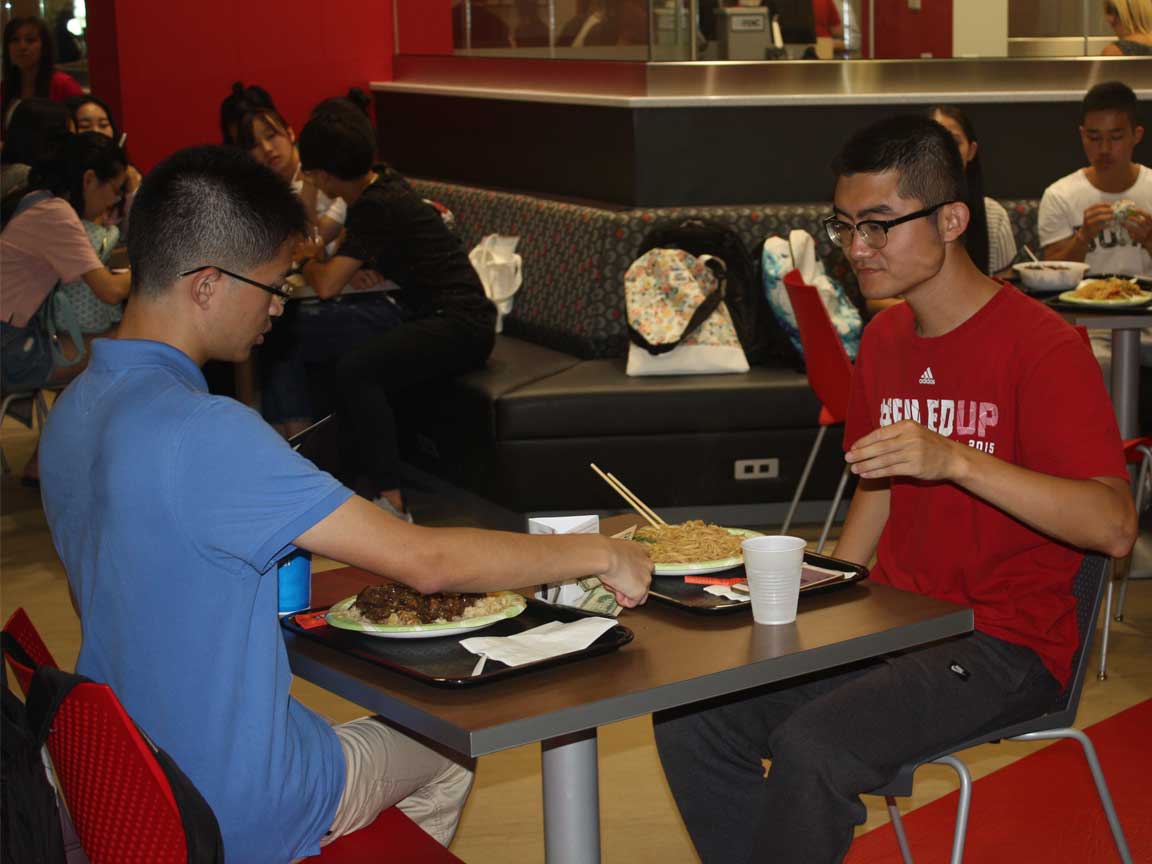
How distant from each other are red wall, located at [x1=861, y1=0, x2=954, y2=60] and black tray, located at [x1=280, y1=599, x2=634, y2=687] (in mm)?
4936

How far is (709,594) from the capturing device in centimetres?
220

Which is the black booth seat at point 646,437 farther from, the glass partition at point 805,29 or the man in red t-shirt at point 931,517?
the man in red t-shirt at point 931,517

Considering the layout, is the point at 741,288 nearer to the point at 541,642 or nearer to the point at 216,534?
the point at 541,642

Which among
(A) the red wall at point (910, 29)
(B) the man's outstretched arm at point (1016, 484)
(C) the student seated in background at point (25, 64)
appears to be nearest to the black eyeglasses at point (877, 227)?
(B) the man's outstretched arm at point (1016, 484)

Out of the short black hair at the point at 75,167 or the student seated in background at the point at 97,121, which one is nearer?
the short black hair at the point at 75,167

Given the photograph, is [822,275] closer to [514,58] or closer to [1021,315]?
[514,58]

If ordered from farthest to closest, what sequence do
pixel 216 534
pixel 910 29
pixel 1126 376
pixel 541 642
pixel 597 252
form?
pixel 910 29
pixel 597 252
pixel 1126 376
pixel 541 642
pixel 216 534

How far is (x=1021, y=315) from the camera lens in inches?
94.4

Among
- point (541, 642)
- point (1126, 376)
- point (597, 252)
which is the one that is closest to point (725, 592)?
point (541, 642)

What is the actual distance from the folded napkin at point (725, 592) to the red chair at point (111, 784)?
33.1 inches

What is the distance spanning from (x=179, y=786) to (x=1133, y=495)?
3.04 m

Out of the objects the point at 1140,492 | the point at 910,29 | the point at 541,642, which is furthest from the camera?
the point at 910,29

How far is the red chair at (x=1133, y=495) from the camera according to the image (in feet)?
13.3

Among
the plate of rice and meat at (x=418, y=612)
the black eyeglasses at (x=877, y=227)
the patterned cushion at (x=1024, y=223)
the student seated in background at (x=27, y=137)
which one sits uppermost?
the student seated in background at (x=27, y=137)
